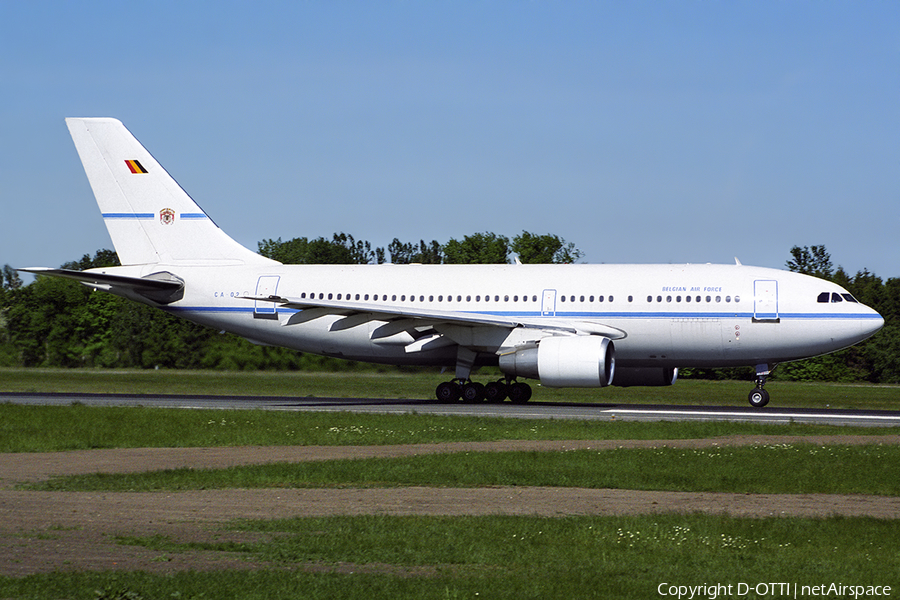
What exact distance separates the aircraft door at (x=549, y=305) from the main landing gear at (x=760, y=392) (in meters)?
5.95

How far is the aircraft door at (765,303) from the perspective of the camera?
1037 inches

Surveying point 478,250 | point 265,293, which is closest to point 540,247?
point 478,250

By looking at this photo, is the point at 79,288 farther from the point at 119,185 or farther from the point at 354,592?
the point at 354,592

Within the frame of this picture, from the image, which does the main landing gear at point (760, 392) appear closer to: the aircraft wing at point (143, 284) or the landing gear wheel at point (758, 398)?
the landing gear wheel at point (758, 398)

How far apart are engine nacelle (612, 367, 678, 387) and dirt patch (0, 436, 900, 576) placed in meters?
15.9

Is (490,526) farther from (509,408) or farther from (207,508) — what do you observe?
(509,408)

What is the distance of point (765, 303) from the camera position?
26.4m

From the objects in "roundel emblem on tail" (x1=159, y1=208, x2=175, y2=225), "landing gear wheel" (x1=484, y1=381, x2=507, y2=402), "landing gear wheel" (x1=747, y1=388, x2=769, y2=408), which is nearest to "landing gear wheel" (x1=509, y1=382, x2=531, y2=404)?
"landing gear wheel" (x1=484, y1=381, x2=507, y2=402)

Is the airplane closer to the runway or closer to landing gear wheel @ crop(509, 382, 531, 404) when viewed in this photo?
landing gear wheel @ crop(509, 382, 531, 404)

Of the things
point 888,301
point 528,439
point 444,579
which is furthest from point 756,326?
point 888,301

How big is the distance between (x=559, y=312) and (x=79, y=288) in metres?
42.1

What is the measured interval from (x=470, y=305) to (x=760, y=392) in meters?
8.50

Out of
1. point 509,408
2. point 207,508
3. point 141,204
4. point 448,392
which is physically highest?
point 141,204

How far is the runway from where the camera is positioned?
2308 centimetres
